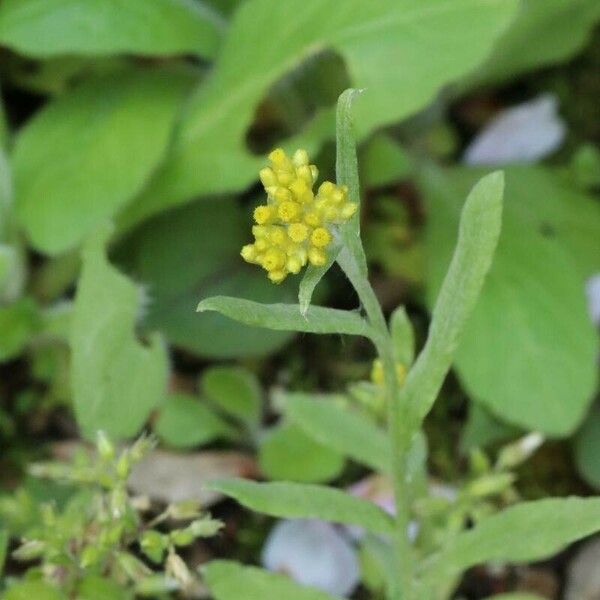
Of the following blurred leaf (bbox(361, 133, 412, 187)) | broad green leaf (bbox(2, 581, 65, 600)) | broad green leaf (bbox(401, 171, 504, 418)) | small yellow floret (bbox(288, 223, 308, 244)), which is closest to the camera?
small yellow floret (bbox(288, 223, 308, 244))

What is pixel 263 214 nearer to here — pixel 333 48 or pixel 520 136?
pixel 333 48

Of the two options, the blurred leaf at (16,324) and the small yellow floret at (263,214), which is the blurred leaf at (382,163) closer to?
the blurred leaf at (16,324)

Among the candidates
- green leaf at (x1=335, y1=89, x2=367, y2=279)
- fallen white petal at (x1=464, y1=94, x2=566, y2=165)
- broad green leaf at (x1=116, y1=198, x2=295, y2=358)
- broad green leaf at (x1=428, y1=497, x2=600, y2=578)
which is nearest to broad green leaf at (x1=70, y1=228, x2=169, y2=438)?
broad green leaf at (x1=116, y1=198, x2=295, y2=358)

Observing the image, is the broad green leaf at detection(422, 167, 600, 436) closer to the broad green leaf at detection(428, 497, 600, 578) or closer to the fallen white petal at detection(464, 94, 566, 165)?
the fallen white petal at detection(464, 94, 566, 165)

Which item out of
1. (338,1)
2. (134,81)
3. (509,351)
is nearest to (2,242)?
(134,81)

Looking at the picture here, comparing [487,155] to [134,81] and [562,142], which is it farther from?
[134,81]

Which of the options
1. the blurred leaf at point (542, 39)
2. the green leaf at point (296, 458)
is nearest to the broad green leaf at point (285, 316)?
the green leaf at point (296, 458)

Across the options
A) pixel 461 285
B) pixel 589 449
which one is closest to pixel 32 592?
pixel 461 285
